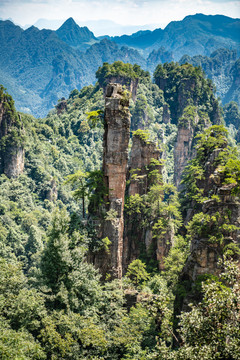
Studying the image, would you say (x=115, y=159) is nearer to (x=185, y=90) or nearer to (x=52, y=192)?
(x=52, y=192)

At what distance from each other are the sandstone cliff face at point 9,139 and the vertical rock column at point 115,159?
45139 mm

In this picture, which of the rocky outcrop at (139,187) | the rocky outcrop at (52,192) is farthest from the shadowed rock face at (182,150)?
the rocky outcrop at (139,187)

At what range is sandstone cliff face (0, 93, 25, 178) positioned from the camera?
68.1 metres

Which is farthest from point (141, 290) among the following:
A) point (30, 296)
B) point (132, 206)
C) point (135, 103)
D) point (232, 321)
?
point (135, 103)

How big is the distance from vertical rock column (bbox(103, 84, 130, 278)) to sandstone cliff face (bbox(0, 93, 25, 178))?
45.1 metres

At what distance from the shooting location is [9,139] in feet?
225

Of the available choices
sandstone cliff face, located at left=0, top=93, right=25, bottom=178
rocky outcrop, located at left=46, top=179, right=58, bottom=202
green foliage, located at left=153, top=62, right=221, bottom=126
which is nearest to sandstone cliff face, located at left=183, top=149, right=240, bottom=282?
sandstone cliff face, located at left=0, top=93, right=25, bottom=178

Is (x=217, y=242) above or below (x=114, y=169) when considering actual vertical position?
below

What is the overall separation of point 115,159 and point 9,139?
1823 inches

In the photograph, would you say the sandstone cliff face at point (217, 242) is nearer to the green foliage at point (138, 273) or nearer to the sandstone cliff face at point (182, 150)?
the green foliage at point (138, 273)

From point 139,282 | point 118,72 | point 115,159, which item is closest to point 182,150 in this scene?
point 118,72

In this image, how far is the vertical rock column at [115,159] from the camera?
27.4m

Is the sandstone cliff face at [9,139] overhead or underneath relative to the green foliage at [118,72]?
underneath

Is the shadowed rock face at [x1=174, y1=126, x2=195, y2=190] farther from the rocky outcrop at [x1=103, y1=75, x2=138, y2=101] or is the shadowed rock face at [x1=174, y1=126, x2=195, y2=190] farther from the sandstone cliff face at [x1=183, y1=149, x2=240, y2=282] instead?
the sandstone cliff face at [x1=183, y1=149, x2=240, y2=282]
